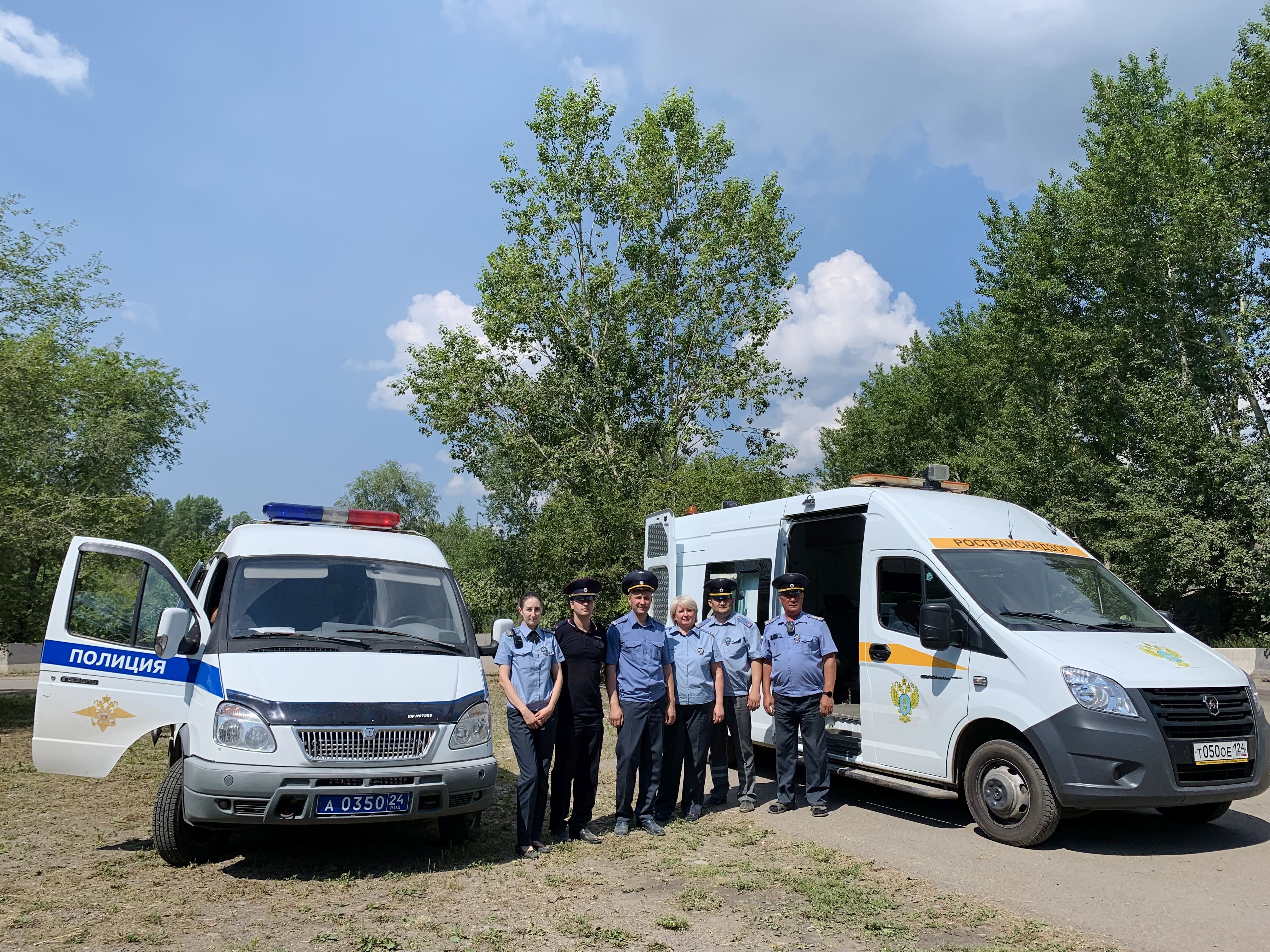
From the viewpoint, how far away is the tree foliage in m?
21.6

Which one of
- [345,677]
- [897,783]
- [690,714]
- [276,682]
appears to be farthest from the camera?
[690,714]

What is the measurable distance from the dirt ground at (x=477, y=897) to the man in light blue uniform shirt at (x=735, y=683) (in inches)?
32.7

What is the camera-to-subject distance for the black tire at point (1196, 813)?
7043mm

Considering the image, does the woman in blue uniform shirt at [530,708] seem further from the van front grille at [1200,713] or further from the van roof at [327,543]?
the van front grille at [1200,713]

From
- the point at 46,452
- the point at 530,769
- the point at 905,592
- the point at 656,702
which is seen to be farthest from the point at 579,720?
the point at 46,452

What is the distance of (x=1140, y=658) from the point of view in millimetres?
6617

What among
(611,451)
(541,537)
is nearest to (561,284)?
(611,451)

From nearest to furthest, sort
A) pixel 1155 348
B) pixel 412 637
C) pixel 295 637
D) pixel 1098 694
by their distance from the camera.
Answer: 1. pixel 1098 694
2. pixel 295 637
3. pixel 412 637
4. pixel 1155 348

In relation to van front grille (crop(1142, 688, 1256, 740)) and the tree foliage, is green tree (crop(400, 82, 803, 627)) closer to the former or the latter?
the tree foliage

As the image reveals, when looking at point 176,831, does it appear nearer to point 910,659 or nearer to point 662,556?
point 910,659

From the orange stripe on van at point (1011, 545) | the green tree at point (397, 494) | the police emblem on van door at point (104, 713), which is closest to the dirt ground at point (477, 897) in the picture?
the police emblem on van door at point (104, 713)

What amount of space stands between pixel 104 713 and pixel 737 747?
5246 mm

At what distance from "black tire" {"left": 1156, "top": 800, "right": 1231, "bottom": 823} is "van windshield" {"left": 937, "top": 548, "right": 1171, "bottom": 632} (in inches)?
50.2

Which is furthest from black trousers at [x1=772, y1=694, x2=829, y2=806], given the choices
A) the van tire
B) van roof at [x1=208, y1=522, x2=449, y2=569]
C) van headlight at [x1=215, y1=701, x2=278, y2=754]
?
van headlight at [x1=215, y1=701, x2=278, y2=754]
